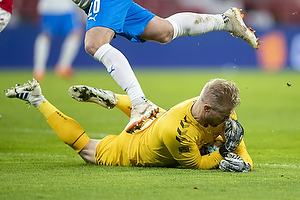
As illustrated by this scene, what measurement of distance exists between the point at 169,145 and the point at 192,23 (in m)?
1.48

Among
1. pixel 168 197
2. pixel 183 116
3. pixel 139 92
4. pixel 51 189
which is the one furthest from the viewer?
pixel 139 92

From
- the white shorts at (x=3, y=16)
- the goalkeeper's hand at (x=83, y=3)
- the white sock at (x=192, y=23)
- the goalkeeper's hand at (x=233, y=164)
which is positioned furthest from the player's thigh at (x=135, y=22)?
the white shorts at (x=3, y=16)

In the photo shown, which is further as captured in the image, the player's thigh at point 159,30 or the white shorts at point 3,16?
the white shorts at point 3,16

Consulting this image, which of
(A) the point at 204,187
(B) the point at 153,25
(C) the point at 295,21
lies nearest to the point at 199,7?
(C) the point at 295,21

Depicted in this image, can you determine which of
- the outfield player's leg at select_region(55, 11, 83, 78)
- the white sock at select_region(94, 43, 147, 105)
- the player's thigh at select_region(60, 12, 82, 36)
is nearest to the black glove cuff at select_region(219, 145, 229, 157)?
the white sock at select_region(94, 43, 147, 105)

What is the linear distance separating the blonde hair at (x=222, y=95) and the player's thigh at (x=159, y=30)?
3.89 ft

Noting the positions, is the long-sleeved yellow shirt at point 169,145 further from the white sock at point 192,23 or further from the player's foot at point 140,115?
the white sock at point 192,23

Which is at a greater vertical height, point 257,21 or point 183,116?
point 183,116

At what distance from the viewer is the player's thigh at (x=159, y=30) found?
214 inches

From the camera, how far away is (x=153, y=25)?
5.45 meters

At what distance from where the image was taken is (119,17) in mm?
5172

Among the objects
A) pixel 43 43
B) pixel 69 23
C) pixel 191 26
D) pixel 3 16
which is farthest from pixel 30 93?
pixel 69 23

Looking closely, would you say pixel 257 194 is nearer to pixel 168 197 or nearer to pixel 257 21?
pixel 168 197

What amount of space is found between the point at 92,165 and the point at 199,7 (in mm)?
18125
